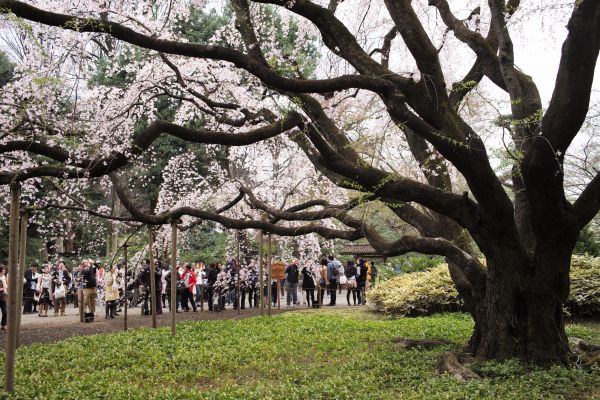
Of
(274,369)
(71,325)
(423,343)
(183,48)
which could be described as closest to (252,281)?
(71,325)

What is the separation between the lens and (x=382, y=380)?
6117 mm

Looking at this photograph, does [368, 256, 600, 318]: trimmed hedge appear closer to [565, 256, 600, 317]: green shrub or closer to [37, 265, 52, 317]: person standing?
[565, 256, 600, 317]: green shrub

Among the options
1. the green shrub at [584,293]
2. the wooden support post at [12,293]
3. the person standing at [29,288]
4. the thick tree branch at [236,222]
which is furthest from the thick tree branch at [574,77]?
the person standing at [29,288]

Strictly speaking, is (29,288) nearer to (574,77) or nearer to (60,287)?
(60,287)

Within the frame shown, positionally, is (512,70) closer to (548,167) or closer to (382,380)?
(548,167)

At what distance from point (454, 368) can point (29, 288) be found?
16.7m

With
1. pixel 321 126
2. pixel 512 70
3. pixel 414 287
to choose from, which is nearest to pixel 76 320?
pixel 414 287

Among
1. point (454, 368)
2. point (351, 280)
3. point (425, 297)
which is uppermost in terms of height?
point (351, 280)

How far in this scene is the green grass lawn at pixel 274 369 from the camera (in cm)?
562

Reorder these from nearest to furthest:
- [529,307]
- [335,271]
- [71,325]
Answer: [529,307], [71,325], [335,271]

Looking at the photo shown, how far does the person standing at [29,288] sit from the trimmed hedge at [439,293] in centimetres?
1121

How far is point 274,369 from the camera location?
23.5 ft

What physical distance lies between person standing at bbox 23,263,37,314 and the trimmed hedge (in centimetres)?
1121

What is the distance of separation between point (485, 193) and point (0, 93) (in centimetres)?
880
